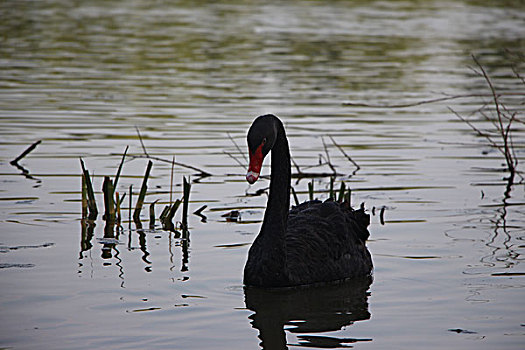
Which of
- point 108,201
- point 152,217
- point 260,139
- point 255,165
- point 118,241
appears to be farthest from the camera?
point 152,217

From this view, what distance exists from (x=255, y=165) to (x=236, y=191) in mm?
4012

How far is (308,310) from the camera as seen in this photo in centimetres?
622

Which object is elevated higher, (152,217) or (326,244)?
(326,244)

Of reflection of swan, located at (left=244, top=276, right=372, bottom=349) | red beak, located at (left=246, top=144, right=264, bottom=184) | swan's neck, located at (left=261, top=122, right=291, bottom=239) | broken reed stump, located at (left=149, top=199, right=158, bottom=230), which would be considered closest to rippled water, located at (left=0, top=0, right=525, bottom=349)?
reflection of swan, located at (left=244, top=276, right=372, bottom=349)

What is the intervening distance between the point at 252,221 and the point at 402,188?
2.14 meters

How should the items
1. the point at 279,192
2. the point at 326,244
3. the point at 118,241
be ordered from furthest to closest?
1. the point at 118,241
2. the point at 326,244
3. the point at 279,192

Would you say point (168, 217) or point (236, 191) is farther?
point (236, 191)

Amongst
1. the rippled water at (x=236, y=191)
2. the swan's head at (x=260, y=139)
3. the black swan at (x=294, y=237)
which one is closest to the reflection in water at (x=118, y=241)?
the rippled water at (x=236, y=191)

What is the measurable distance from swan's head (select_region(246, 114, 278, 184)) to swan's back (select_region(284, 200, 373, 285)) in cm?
74

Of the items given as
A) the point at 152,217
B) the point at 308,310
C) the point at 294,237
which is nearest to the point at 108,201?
the point at 152,217

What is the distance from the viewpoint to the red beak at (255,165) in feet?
19.2

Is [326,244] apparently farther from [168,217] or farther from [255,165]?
[168,217]

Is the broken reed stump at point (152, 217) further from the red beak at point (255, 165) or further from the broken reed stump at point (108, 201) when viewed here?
the red beak at point (255, 165)

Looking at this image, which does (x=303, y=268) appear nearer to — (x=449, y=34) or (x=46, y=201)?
(x=46, y=201)
